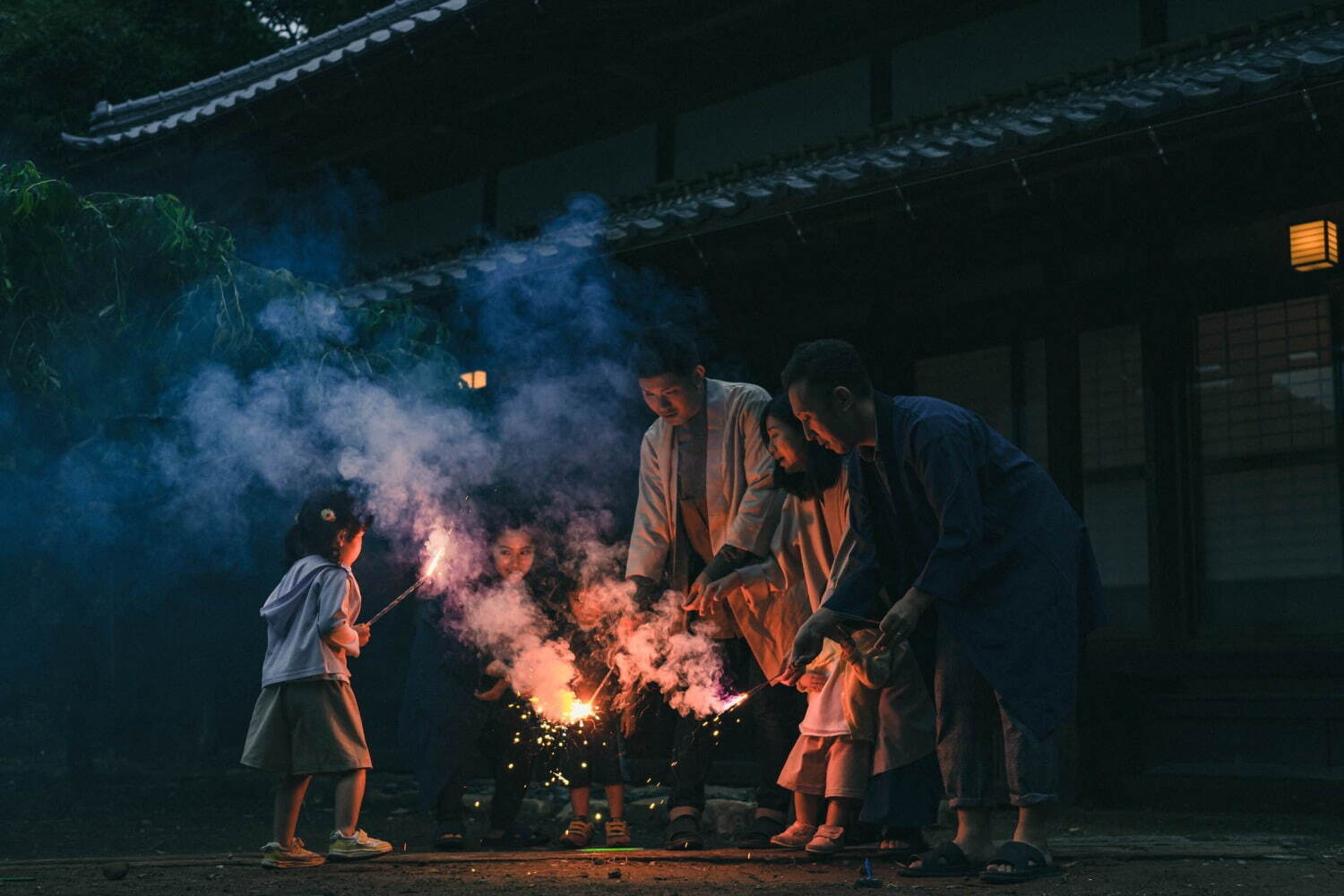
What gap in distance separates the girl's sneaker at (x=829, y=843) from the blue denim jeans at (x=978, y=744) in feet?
1.97

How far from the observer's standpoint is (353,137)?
1187 centimetres

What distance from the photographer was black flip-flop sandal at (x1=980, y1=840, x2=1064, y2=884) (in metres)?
4.21

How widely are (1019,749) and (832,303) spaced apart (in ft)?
15.7

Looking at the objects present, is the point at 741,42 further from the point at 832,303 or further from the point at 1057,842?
the point at 1057,842

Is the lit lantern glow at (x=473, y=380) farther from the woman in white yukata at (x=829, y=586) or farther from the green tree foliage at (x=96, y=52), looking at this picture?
the green tree foliage at (x=96, y=52)

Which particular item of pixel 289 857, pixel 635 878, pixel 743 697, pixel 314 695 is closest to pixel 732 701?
pixel 743 697

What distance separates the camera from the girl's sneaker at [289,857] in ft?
17.9

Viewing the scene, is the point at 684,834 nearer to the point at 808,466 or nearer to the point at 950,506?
the point at 808,466

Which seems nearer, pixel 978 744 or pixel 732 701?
pixel 978 744

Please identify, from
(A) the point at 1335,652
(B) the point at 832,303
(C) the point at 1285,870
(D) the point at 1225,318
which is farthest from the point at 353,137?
(C) the point at 1285,870

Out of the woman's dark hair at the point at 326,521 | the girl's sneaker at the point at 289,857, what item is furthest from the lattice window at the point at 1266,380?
the girl's sneaker at the point at 289,857

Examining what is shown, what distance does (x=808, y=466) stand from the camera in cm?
528

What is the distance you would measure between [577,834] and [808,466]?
6.46ft

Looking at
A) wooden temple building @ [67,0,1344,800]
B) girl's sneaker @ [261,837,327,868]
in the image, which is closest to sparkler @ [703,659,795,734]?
girl's sneaker @ [261,837,327,868]
